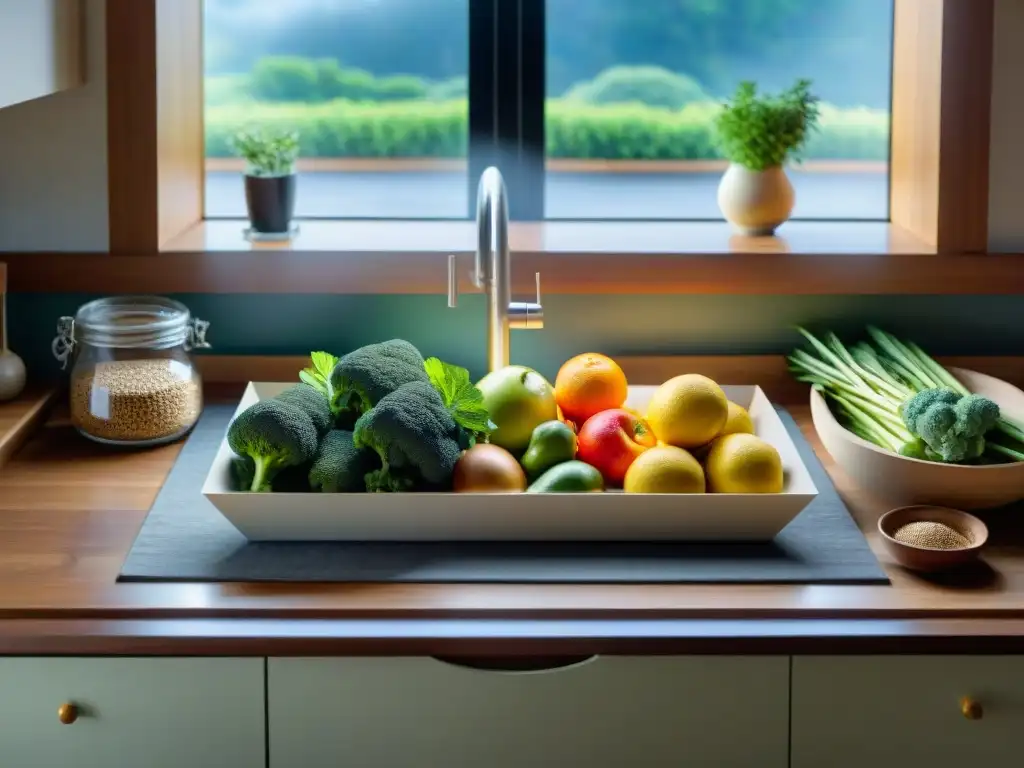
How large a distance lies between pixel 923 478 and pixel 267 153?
43.4 inches

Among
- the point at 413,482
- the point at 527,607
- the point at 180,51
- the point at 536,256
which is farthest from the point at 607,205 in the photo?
the point at 527,607

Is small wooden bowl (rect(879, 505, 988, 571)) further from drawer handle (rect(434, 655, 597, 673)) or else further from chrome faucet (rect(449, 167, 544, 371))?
chrome faucet (rect(449, 167, 544, 371))

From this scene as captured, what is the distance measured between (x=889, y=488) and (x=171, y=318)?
98 cm

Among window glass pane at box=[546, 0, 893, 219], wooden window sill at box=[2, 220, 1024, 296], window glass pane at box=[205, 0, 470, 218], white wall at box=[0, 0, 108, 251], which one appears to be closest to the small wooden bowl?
wooden window sill at box=[2, 220, 1024, 296]

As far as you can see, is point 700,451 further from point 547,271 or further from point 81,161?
point 81,161

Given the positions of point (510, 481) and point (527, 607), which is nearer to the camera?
point (527, 607)

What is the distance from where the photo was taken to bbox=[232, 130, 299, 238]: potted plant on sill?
Result: 219cm

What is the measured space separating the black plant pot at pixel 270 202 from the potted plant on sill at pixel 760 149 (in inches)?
26.7

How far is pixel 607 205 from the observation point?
240 cm

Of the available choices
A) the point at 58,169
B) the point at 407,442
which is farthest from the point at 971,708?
the point at 58,169

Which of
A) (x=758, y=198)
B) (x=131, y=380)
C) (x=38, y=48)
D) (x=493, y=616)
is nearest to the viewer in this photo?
(x=493, y=616)

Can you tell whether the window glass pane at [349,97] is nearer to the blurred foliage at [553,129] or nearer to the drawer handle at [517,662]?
the blurred foliage at [553,129]

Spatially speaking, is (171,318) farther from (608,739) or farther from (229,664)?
(608,739)

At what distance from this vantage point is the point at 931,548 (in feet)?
5.10
